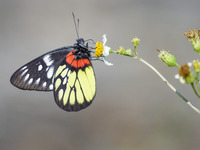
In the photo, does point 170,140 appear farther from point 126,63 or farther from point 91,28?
point 91,28

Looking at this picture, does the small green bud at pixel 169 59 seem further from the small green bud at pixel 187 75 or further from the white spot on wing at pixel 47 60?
the white spot on wing at pixel 47 60

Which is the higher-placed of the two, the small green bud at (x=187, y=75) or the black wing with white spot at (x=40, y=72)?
the black wing with white spot at (x=40, y=72)

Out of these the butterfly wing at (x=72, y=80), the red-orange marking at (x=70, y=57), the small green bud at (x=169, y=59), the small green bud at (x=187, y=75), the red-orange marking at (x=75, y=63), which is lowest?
the small green bud at (x=187, y=75)

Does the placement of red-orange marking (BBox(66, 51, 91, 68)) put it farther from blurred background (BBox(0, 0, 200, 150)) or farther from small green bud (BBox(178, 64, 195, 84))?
blurred background (BBox(0, 0, 200, 150))

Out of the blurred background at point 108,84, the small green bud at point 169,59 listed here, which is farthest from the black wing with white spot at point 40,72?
the blurred background at point 108,84

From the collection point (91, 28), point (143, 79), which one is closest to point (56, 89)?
point (143, 79)

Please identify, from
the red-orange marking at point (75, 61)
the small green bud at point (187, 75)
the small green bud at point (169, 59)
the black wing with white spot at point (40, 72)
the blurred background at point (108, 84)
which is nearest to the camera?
the small green bud at point (187, 75)

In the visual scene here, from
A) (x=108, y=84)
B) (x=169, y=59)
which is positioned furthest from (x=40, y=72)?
(x=108, y=84)

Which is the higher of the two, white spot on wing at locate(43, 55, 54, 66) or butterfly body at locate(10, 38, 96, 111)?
white spot on wing at locate(43, 55, 54, 66)

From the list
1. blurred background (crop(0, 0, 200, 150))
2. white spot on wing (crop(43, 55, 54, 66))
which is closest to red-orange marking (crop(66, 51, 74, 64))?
white spot on wing (crop(43, 55, 54, 66))
